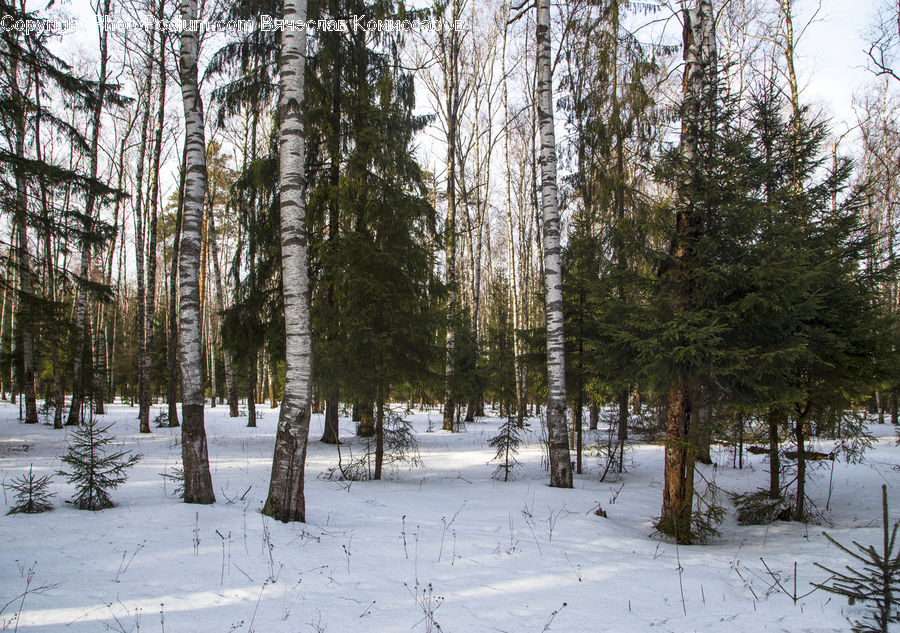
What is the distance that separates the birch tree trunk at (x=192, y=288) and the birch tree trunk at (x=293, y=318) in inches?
45.5

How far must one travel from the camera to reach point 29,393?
49.4ft

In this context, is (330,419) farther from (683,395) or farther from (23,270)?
(683,395)

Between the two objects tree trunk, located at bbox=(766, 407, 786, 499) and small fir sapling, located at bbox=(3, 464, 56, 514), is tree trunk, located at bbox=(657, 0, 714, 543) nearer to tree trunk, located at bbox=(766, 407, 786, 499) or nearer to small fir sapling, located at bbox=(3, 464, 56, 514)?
tree trunk, located at bbox=(766, 407, 786, 499)

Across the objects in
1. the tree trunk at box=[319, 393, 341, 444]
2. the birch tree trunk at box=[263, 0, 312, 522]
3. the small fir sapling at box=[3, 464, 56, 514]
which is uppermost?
the birch tree trunk at box=[263, 0, 312, 522]

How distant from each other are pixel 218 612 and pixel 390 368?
19.5 ft

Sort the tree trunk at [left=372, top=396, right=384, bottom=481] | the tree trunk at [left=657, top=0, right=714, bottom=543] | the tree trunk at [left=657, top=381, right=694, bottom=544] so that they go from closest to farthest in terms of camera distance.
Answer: the tree trunk at [left=657, top=0, right=714, bottom=543]
the tree trunk at [left=657, top=381, right=694, bottom=544]
the tree trunk at [left=372, top=396, right=384, bottom=481]

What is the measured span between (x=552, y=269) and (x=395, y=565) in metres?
5.77

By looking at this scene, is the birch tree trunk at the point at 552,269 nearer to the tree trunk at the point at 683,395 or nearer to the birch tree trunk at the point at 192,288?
the tree trunk at the point at 683,395

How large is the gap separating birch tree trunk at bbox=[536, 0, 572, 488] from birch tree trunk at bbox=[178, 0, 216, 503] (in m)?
5.60

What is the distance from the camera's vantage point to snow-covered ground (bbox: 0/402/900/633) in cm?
360

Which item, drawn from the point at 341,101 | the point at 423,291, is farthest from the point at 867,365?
the point at 341,101

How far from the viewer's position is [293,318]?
564 cm

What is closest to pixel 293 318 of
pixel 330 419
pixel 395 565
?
pixel 395 565

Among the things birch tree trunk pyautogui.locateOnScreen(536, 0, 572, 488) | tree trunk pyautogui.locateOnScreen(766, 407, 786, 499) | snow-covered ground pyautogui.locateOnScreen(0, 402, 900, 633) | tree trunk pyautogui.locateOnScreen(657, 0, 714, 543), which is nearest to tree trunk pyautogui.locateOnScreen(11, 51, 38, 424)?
snow-covered ground pyautogui.locateOnScreen(0, 402, 900, 633)
